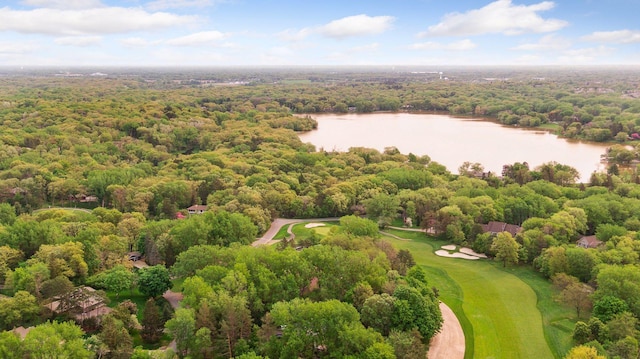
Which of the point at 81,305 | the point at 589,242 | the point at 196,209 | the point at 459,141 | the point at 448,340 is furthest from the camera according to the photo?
the point at 459,141

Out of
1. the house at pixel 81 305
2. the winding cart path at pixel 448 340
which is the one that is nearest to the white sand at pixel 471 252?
the winding cart path at pixel 448 340

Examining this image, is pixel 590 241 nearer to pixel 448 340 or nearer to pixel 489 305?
pixel 489 305

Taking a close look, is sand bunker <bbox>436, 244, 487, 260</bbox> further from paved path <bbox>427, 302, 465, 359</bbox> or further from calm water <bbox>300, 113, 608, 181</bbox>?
calm water <bbox>300, 113, 608, 181</bbox>

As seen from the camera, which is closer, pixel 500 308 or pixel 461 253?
pixel 500 308

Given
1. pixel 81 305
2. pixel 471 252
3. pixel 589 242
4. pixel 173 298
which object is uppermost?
pixel 589 242

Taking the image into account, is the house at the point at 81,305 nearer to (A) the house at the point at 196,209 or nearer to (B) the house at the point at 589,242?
(A) the house at the point at 196,209

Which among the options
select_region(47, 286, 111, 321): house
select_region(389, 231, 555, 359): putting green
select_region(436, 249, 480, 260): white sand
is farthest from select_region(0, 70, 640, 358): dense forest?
select_region(389, 231, 555, 359): putting green

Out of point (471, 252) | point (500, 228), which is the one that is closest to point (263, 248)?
point (471, 252)

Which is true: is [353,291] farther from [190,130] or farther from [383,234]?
[190,130]
